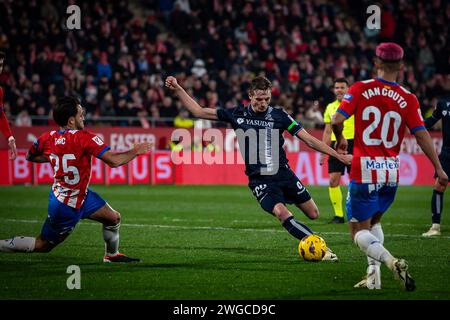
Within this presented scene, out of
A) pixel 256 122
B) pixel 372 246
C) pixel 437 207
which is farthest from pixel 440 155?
pixel 372 246

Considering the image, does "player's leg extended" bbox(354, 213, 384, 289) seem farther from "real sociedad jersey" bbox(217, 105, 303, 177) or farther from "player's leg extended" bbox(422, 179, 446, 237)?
"player's leg extended" bbox(422, 179, 446, 237)

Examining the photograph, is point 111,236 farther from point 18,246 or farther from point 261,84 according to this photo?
point 261,84

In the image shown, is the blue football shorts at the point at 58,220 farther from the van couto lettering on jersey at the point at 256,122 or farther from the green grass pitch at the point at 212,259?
the van couto lettering on jersey at the point at 256,122

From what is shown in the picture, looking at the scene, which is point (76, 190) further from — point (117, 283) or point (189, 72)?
point (189, 72)

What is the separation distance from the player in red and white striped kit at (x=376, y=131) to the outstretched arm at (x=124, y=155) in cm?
208

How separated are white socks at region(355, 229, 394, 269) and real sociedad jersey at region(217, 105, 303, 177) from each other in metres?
2.59

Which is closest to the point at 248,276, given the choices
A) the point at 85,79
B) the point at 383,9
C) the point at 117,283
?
the point at 117,283

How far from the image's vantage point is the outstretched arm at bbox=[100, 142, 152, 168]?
27.3 feet

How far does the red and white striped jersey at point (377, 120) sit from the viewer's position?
738cm

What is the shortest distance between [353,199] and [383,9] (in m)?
25.9

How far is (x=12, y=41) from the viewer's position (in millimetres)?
25906

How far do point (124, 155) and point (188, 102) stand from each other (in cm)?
133

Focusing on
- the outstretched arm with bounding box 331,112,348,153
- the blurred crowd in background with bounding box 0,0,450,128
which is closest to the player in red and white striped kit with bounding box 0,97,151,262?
the outstretched arm with bounding box 331,112,348,153


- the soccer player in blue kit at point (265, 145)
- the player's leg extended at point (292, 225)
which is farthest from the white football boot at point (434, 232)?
the player's leg extended at point (292, 225)
